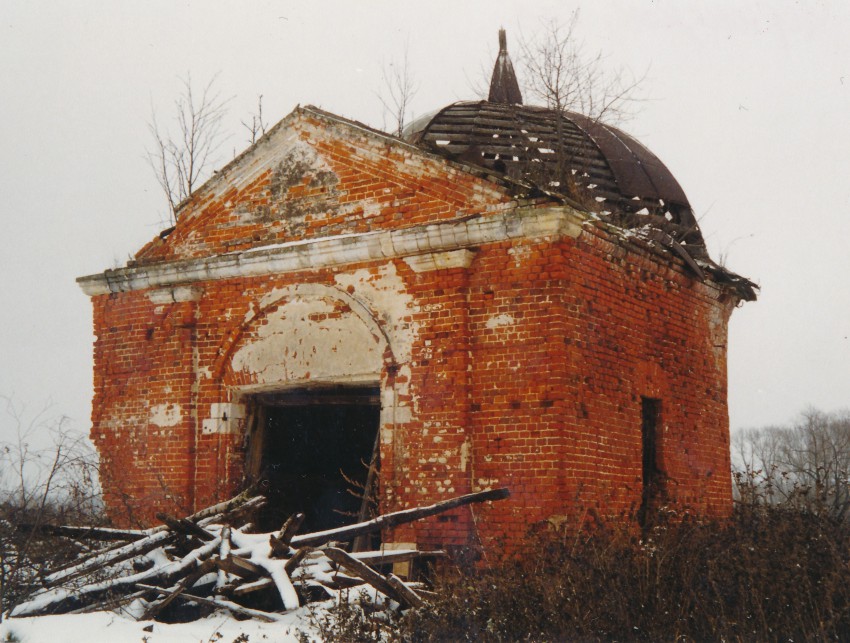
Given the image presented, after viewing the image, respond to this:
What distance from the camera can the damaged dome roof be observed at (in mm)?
11117

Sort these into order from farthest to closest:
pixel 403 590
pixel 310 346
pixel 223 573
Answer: pixel 310 346, pixel 223 573, pixel 403 590

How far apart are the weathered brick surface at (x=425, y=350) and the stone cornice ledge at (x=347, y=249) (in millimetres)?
103

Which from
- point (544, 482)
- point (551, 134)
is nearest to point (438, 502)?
point (544, 482)

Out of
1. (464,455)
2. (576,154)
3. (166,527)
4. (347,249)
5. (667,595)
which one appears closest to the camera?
(667,595)

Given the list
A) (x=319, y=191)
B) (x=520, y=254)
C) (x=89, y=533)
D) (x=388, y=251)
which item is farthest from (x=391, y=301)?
(x=89, y=533)

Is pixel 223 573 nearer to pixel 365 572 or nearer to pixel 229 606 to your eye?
Answer: pixel 229 606

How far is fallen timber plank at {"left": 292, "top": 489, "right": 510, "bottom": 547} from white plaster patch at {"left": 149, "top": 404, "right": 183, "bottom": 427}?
2.97 metres

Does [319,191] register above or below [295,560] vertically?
above

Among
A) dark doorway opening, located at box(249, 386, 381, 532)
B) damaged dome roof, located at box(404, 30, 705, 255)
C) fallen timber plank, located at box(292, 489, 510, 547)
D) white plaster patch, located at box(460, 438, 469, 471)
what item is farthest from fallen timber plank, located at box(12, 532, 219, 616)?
damaged dome roof, located at box(404, 30, 705, 255)

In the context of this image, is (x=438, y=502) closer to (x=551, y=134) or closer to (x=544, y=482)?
(x=544, y=482)

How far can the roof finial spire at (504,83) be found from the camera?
1412 cm

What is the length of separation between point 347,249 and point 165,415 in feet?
9.42

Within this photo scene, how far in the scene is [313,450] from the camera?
12539 mm

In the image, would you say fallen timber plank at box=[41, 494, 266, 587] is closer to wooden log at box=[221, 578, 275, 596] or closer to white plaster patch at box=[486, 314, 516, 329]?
wooden log at box=[221, 578, 275, 596]
